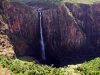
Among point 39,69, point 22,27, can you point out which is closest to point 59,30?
point 22,27

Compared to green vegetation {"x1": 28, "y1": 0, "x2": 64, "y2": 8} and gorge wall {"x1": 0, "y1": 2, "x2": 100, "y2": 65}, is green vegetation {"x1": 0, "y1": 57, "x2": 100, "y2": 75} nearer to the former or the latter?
gorge wall {"x1": 0, "y1": 2, "x2": 100, "y2": 65}

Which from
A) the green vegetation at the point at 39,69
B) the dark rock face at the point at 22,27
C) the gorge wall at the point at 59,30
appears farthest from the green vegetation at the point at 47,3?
the green vegetation at the point at 39,69

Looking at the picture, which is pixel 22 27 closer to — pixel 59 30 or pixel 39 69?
pixel 59 30

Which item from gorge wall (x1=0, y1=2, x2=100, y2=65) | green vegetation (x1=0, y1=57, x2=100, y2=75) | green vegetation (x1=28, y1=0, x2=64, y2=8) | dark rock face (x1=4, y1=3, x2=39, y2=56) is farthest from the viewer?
green vegetation (x1=28, y1=0, x2=64, y2=8)

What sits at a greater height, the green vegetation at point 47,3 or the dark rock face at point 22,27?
the green vegetation at point 47,3

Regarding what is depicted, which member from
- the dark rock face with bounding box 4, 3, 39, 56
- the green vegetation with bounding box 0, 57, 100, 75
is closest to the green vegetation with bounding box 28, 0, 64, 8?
the dark rock face with bounding box 4, 3, 39, 56

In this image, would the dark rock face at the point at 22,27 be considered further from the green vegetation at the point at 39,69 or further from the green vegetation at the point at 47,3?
the green vegetation at the point at 39,69

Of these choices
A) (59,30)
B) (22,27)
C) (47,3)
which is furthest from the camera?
(47,3)

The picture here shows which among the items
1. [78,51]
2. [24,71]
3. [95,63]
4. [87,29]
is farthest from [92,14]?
[24,71]
